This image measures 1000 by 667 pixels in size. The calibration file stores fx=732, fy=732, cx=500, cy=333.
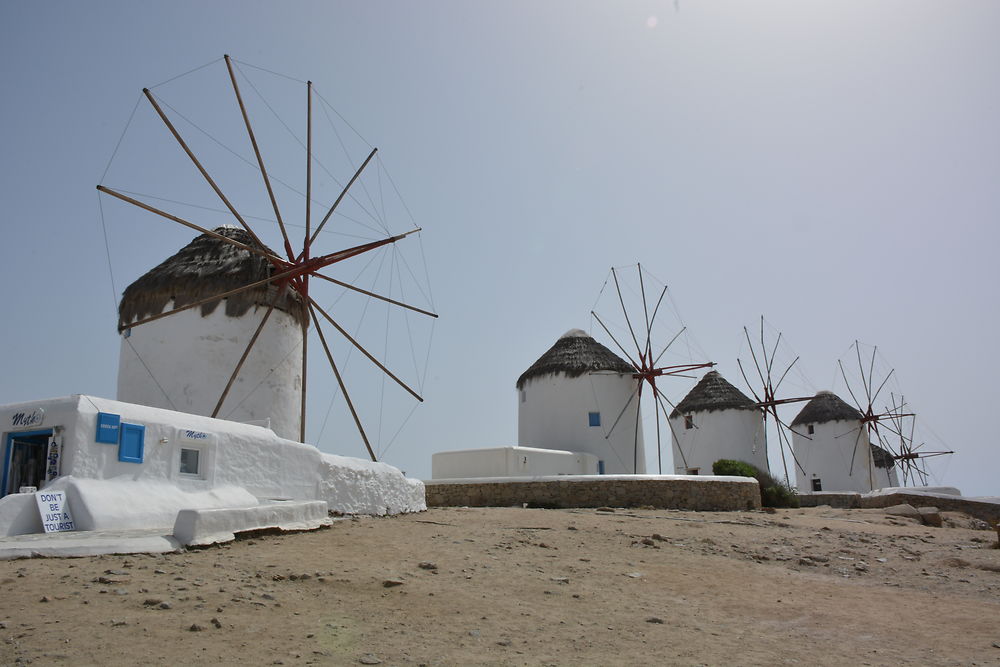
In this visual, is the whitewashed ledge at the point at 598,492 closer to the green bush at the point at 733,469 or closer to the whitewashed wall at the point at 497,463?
the whitewashed wall at the point at 497,463

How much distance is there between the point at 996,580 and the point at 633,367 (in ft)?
57.6

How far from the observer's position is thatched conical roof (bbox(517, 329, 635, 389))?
26.2 m

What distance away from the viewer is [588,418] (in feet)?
84.6

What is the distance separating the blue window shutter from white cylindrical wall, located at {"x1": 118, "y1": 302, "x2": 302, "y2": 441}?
473cm

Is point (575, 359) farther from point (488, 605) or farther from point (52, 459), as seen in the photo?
point (488, 605)

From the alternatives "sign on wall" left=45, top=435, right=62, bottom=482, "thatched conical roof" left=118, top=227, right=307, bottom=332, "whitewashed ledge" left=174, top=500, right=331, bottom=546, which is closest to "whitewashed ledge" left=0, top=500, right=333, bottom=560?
"whitewashed ledge" left=174, top=500, right=331, bottom=546

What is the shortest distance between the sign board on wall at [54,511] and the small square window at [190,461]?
1956 mm

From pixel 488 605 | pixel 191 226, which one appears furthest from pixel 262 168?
pixel 488 605

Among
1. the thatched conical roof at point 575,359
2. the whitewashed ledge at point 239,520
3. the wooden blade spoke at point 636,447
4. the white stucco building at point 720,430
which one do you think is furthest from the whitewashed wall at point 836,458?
the whitewashed ledge at point 239,520

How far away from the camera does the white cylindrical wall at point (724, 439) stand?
3156 centimetres

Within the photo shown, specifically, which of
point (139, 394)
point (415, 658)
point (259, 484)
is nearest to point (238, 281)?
point (139, 394)

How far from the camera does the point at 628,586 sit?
7746 millimetres

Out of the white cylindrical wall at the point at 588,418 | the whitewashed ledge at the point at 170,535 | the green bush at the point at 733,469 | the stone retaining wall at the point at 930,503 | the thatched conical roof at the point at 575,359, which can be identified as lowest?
the stone retaining wall at the point at 930,503

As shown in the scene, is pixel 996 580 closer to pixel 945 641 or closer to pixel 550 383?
pixel 945 641
